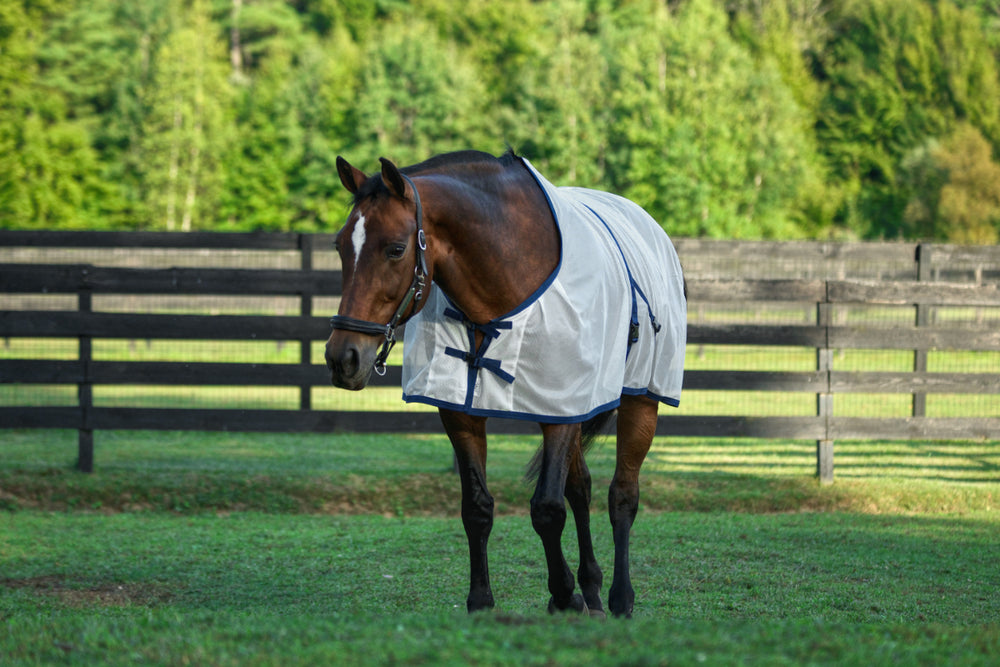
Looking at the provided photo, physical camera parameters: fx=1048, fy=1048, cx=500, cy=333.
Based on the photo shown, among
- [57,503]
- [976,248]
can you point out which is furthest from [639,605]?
[976,248]

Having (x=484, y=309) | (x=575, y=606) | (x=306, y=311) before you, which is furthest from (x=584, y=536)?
(x=306, y=311)

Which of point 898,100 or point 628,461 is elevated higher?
point 898,100

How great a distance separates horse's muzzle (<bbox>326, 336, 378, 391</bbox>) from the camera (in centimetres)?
364

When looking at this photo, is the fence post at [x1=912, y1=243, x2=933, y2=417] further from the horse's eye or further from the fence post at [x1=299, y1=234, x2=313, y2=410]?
the horse's eye

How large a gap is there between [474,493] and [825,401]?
5071mm

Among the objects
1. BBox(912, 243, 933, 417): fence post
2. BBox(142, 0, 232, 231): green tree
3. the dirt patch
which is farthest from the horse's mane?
BBox(142, 0, 232, 231): green tree

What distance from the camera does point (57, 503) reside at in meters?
7.73

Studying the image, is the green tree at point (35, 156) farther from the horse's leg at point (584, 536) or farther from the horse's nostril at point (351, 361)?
the horse's nostril at point (351, 361)

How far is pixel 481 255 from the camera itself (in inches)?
159

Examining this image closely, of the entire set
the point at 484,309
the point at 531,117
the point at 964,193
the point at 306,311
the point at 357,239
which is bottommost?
the point at 306,311

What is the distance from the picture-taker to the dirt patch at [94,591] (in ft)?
17.2

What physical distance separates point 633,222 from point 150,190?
129 ft

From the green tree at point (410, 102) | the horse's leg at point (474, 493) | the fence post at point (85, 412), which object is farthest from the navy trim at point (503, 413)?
the green tree at point (410, 102)

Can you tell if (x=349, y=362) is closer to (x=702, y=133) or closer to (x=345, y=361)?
(x=345, y=361)
